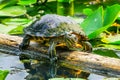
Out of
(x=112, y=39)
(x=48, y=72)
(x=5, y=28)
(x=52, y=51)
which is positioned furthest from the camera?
(x=5, y=28)

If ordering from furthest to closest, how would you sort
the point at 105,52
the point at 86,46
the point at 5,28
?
the point at 5,28 → the point at 105,52 → the point at 86,46

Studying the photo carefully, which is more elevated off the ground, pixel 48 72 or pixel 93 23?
pixel 93 23

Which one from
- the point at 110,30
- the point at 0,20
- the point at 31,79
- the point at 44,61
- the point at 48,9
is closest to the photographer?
the point at 31,79

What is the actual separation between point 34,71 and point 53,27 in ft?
1.59

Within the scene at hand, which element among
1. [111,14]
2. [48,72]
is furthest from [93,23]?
[48,72]

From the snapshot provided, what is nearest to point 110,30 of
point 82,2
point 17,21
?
point 17,21

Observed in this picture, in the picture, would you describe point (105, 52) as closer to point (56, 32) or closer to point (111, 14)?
point (111, 14)

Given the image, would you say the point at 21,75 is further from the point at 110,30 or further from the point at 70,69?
the point at 110,30

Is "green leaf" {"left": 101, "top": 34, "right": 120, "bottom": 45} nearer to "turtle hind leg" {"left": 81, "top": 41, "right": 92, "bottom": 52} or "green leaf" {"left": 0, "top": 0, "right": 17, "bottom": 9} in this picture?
"turtle hind leg" {"left": 81, "top": 41, "right": 92, "bottom": 52}

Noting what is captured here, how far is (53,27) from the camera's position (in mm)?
3578

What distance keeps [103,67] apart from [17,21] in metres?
1.86

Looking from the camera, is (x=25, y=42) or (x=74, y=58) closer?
(x=74, y=58)

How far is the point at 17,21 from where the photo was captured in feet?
15.6

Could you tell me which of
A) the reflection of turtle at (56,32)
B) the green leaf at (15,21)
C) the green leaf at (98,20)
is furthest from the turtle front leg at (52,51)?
the green leaf at (15,21)
